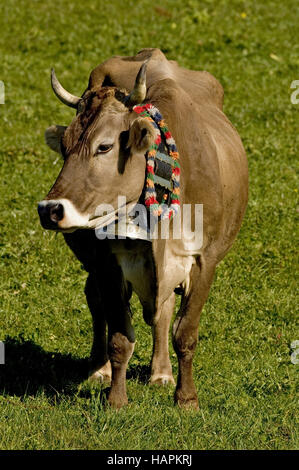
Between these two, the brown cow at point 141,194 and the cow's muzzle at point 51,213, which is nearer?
the cow's muzzle at point 51,213

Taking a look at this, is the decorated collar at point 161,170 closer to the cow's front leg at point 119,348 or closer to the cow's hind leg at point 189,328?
the cow's hind leg at point 189,328

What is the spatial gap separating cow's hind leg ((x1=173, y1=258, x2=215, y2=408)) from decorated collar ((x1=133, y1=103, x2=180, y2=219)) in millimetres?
626

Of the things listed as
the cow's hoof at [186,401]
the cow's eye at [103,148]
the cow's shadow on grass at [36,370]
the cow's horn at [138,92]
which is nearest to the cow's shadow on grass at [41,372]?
the cow's shadow on grass at [36,370]


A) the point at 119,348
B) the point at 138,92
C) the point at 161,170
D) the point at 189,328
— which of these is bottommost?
the point at 119,348

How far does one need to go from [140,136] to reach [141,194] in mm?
422

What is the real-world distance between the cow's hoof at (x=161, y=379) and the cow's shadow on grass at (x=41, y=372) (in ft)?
0.33

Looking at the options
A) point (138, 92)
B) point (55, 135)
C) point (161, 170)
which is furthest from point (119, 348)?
point (138, 92)

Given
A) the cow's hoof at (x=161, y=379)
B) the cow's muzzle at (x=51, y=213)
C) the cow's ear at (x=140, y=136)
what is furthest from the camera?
the cow's hoof at (x=161, y=379)

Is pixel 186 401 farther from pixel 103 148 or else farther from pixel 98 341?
pixel 103 148

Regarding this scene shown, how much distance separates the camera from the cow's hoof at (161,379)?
7.24 metres

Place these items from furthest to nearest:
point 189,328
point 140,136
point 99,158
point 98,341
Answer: point 98,341, point 189,328, point 140,136, point 99,158

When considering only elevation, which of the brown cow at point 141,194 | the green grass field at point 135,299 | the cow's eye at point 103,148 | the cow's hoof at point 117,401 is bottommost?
the green grass field at point 135,299

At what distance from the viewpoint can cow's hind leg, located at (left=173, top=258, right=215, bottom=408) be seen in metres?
6.46

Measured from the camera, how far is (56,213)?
5.23m
